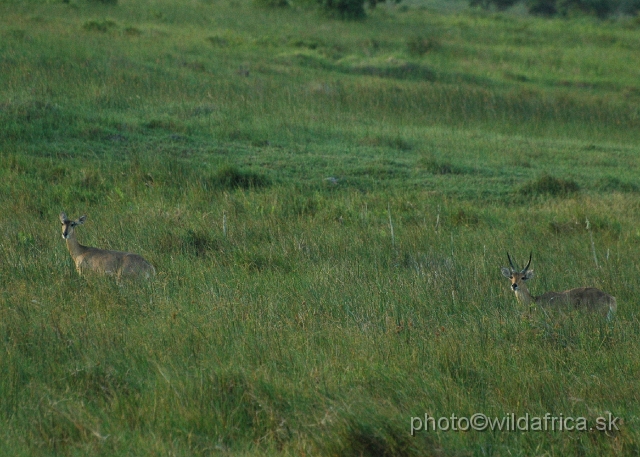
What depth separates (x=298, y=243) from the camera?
873 cm

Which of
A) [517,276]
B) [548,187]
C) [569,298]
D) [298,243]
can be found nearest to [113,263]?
[298,243]

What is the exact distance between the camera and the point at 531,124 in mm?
18094

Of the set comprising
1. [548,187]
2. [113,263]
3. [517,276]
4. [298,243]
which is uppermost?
[517,276]

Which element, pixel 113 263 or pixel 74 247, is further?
pixel 74 247

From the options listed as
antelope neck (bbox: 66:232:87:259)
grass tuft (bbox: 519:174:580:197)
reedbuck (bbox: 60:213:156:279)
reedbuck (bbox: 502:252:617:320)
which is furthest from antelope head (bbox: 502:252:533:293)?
grass tuft (bbox: 519:174:580:197)

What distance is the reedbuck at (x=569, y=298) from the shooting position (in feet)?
22.5

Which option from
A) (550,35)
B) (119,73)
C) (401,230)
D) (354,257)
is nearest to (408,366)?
(354,257)

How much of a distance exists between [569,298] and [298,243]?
289cm

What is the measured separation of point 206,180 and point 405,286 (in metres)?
5.04

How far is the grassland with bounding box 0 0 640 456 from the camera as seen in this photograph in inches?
188

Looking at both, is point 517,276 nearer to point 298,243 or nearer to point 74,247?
point 298,243

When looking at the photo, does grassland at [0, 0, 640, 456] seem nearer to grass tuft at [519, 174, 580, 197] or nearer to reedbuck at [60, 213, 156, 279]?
grass tuft at [519, 174, 580, 197]

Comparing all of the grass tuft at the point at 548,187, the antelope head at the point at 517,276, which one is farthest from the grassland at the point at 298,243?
the antelope head at the point at 517,276

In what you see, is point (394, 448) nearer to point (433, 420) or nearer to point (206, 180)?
point (433, 420)
